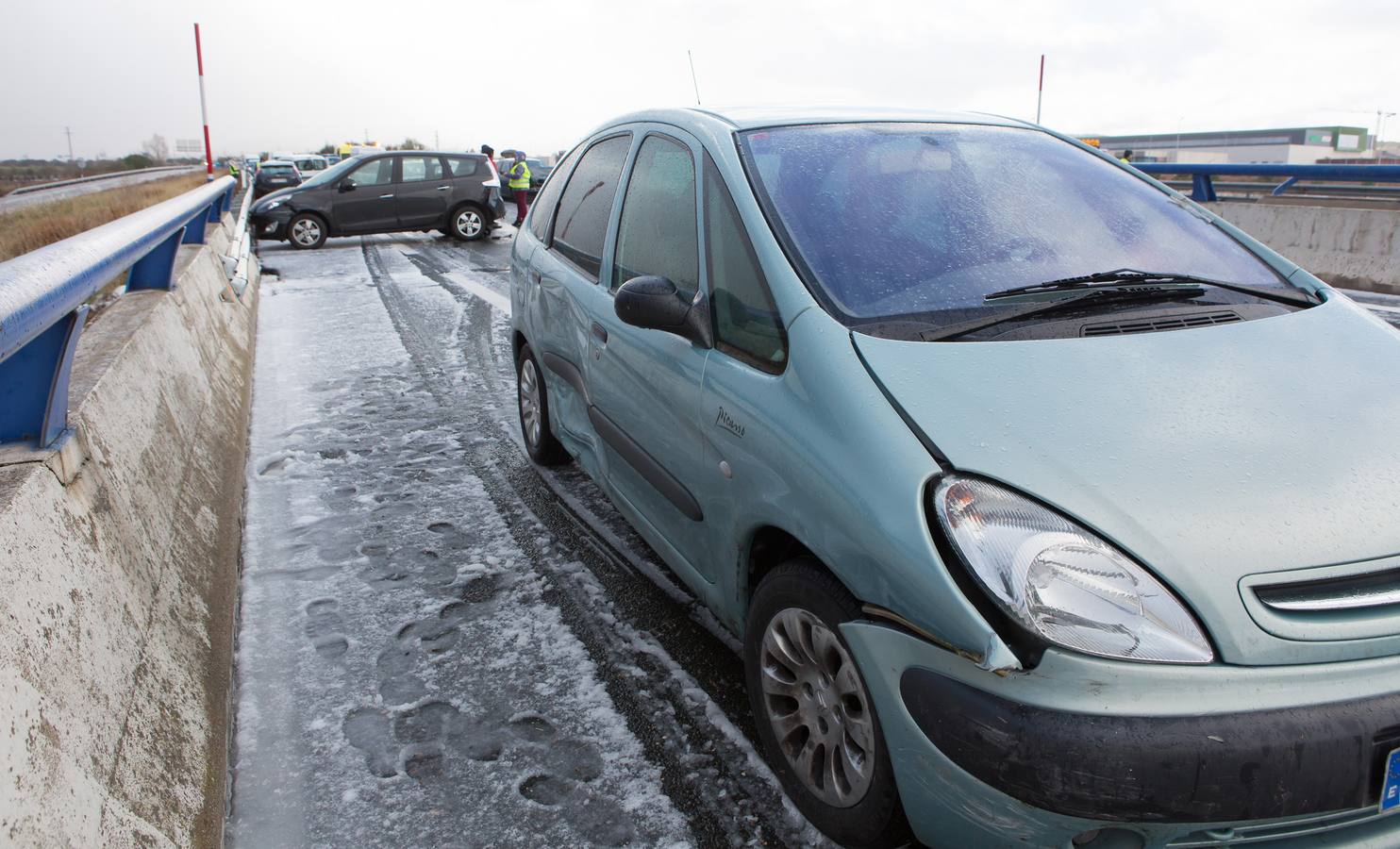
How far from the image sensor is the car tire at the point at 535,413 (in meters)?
4.82

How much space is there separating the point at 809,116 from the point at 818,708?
1.97 metres

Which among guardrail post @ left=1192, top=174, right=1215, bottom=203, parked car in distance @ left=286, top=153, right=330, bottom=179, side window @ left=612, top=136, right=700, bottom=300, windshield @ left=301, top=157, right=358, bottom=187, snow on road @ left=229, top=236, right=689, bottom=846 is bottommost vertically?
snow on road @ left=229, top=236, right=689, bottom=846

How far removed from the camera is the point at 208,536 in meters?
3.54

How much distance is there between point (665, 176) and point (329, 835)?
2226mm

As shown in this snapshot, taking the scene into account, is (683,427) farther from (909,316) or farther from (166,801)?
(166,801)

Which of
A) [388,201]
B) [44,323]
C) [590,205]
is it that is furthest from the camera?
[388,201]

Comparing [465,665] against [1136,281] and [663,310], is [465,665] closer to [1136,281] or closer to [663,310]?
[663,310]

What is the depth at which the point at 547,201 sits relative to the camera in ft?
16.0

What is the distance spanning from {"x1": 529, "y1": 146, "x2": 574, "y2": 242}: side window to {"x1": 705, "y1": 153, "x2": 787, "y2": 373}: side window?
6.05 ft

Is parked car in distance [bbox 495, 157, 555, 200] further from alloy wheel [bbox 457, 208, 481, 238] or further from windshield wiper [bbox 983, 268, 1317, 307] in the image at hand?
windshield wiper [bbox 983, 268, 1317, 307]

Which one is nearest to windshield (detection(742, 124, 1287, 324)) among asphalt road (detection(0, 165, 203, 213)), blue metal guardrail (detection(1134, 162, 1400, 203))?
blue metal guardrail (detection(1134, 162, 1400, 203))

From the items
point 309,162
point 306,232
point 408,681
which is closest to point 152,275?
point 408,681

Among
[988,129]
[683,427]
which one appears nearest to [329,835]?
[683,427]

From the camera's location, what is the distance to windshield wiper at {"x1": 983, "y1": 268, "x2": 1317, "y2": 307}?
2.70 meters
